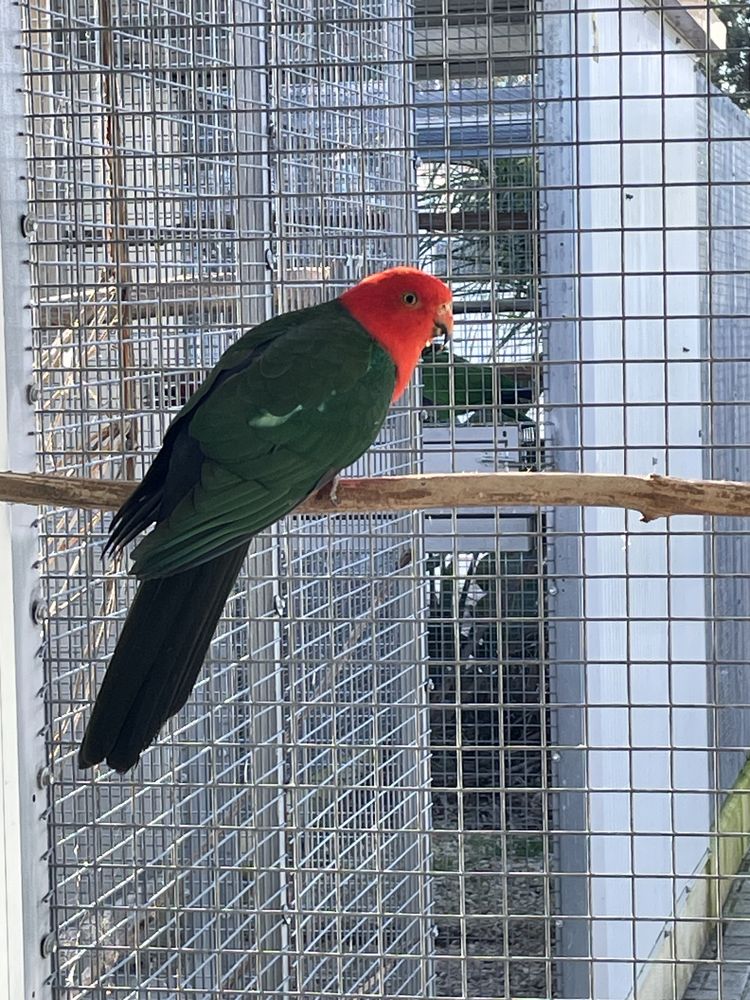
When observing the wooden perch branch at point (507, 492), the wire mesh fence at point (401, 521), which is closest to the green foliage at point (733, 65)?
the wire mesh fence at point (401, 521)

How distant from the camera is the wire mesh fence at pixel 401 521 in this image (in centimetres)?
143

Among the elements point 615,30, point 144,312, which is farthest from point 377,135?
point 144,312

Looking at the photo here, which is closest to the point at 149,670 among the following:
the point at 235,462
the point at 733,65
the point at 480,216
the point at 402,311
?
the point at 235,462

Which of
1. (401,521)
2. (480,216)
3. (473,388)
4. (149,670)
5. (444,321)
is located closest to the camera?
(149,670)

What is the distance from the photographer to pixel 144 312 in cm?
169

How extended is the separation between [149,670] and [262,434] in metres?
0.26

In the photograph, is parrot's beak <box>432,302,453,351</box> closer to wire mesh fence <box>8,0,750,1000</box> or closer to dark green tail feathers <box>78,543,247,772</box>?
wire mesh fence <box>8,0,750,1000</box>

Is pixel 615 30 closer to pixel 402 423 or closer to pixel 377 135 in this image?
pixel 377 135

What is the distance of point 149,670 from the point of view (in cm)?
112

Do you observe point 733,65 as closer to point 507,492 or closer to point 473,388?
point 473,388

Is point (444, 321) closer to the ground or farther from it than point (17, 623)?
farther from it

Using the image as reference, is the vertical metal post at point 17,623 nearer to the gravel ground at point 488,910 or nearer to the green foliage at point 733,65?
the gravel ground at point 488,910

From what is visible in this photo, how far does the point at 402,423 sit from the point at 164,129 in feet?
2.05

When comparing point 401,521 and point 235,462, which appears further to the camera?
point 401,521
